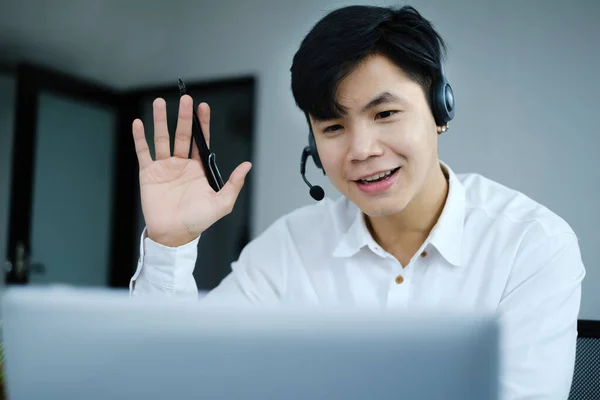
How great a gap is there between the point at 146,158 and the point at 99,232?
270 centimetres

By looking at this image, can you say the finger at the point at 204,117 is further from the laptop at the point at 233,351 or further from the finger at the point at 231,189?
the laptop at the point at 233,351

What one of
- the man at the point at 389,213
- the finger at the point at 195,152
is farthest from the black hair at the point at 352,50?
the finger at the point at 195,152

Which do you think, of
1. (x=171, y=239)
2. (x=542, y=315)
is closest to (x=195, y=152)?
(x=171, y=239)

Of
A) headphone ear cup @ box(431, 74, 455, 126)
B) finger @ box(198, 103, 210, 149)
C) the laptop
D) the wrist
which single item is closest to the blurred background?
finger @ box(198, 103, 210, 149)

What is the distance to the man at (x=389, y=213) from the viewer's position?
3.43ft

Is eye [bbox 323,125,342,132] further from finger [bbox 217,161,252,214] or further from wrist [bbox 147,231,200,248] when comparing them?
wrist [bbox 147,231,200,248]

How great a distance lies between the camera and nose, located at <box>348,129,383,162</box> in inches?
41.0

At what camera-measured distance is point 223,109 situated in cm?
351

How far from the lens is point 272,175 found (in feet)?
9.75

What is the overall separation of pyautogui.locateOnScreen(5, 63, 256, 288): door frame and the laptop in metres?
2.59

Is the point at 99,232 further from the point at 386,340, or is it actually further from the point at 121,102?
the point at 386,340

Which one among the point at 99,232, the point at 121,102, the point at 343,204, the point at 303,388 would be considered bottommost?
the point at 99,232

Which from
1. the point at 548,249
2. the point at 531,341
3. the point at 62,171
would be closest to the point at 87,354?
the point at 531,341

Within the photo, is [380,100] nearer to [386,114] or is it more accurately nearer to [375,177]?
[386,114]
